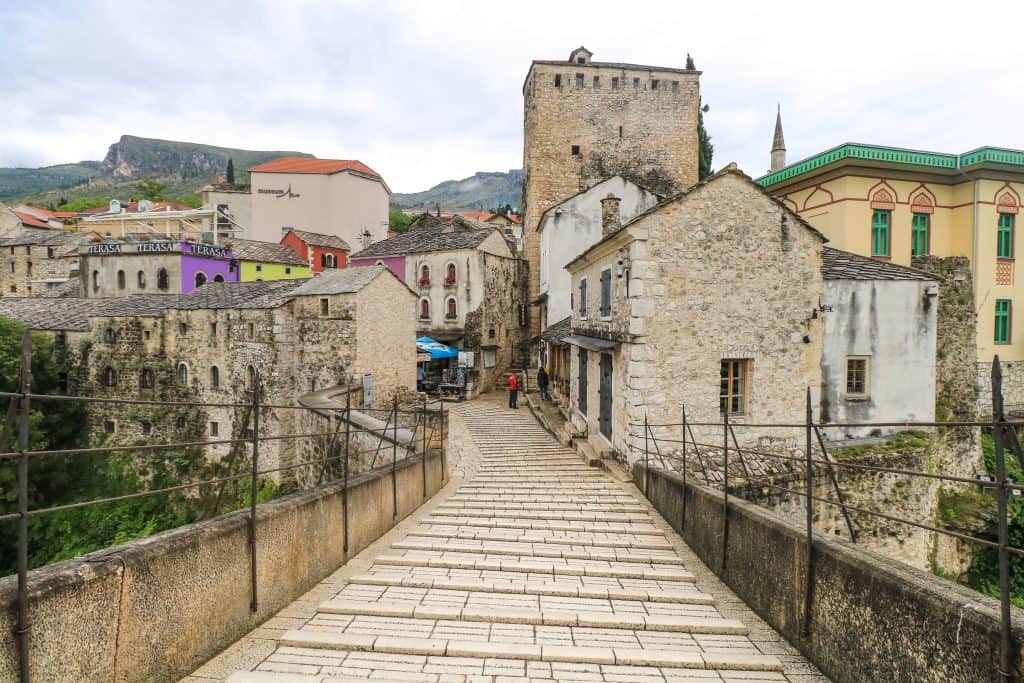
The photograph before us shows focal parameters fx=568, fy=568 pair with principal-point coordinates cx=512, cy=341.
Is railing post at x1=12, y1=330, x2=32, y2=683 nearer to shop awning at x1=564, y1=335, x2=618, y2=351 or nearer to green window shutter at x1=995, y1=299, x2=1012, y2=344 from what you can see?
shop awning at x1=564, y1=335, x2=618, y2=351

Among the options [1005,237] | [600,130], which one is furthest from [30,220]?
[1005,237]

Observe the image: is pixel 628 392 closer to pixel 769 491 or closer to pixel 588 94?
pixel 769 491

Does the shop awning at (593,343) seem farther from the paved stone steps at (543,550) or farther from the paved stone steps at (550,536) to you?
the paved stone steps at (543,550)

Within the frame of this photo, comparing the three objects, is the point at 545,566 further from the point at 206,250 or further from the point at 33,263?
the point at 33,263

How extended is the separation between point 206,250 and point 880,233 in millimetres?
35061

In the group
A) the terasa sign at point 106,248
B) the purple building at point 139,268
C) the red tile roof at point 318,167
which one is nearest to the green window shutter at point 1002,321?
the purple building at point 139,268

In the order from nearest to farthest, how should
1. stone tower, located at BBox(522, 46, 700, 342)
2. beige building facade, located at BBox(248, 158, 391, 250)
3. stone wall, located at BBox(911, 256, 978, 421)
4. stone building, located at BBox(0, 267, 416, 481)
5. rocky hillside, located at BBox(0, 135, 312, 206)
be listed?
stone wall, located at BBox(911, 256, 978, 421), stone building, located at BBox(0, 267, 416, 481), stone tower, located at BBox(522, 46, 700, 342), beige building facade, located at BBox(248, 158, 391, 250), rocky hillside, located at BBox(0, 135, 312, 206)

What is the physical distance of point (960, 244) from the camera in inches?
836

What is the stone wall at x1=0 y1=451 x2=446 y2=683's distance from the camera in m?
3.06

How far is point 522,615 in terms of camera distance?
508cm

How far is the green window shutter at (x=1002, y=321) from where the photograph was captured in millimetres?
22234

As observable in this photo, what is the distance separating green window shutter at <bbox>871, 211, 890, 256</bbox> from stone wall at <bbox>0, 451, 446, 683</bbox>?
2084 centimetres

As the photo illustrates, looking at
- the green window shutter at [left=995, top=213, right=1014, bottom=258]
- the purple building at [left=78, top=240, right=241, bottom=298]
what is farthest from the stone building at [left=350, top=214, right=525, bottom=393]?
the green window shutter at [left=995, top=213, right=1014, bottom=258]

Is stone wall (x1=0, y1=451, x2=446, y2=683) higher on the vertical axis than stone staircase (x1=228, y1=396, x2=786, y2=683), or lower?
higher
